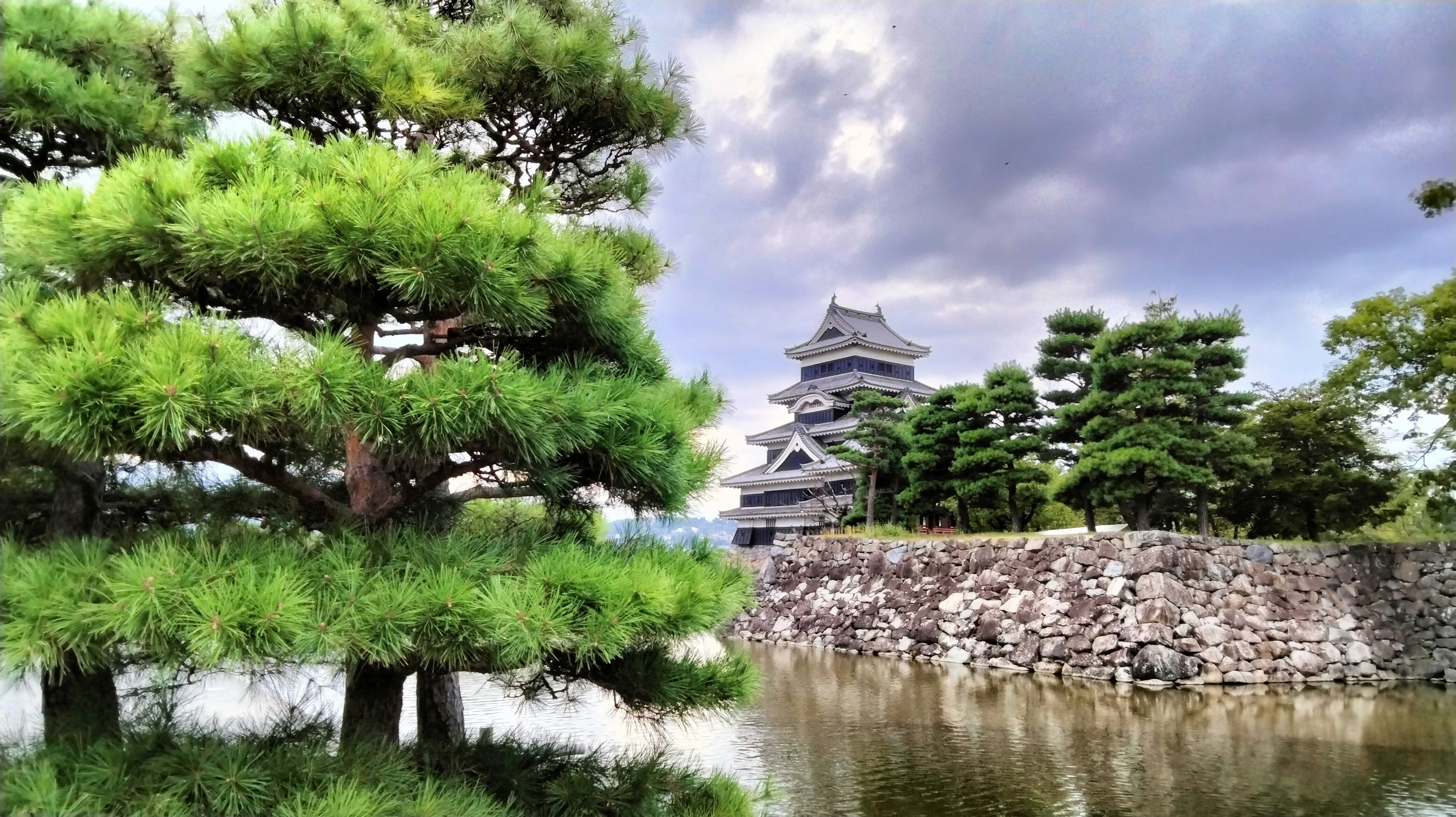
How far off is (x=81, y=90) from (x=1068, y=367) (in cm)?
1061

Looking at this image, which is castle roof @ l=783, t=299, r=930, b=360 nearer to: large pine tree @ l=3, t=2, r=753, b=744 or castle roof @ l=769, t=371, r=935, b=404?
castle roof @ l=769, t=371, r=935, b=404

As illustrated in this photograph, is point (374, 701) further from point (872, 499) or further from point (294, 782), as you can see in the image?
point (872, 499)

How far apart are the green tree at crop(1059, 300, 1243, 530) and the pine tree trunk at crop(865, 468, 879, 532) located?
425 cm

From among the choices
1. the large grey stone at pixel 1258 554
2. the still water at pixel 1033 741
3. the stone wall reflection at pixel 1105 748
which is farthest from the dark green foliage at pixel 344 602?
the large grey stone at pixel 1258 554

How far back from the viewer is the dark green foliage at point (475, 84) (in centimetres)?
225

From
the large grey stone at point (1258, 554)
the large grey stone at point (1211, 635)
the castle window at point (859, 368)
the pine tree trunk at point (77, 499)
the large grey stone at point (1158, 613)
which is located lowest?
the large grey stone at point (1211, 635)

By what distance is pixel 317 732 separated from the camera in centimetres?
210

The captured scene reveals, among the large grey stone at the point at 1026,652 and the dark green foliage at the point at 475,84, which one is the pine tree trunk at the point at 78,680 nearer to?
the dark green foliage at the point at 475,84

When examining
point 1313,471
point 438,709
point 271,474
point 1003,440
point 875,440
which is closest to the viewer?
point 271,474

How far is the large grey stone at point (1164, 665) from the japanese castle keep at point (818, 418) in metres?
9.87

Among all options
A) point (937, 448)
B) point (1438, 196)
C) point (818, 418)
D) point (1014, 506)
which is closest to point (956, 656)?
point (1014, 506)

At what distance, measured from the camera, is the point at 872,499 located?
47.3 feet

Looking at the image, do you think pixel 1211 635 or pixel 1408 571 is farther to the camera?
pixel 1408 571

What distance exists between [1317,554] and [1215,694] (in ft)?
9.61
